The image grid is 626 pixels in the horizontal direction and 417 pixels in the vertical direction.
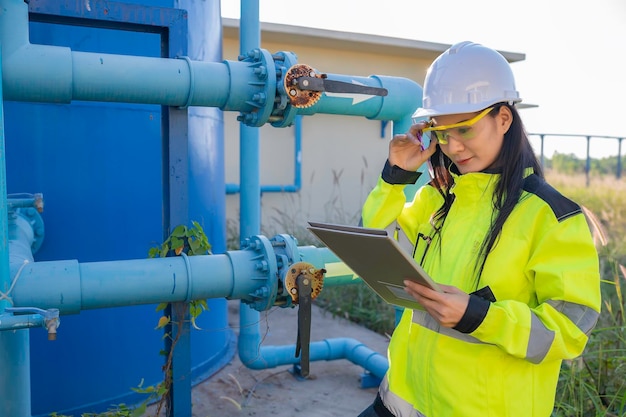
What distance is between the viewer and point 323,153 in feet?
23.7

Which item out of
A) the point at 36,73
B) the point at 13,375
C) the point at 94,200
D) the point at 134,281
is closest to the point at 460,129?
the point at 134,281

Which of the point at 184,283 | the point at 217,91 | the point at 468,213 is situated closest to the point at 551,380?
the point at 468,213

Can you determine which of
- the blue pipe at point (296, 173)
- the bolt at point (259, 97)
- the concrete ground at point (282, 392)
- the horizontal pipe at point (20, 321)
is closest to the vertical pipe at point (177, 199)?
the bolt at point (259, 97)

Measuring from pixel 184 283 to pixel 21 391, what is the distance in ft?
2.08

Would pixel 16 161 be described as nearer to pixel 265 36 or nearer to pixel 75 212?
pixel 75 212

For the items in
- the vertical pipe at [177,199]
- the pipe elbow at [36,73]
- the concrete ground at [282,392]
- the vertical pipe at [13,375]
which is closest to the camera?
the pipe elbow at [36,73]

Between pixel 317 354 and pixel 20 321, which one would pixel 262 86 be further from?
pixel 317 354

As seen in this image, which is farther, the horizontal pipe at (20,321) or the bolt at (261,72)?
the bolt at (261,72)

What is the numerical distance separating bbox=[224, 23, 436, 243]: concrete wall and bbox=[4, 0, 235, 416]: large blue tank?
139 inches

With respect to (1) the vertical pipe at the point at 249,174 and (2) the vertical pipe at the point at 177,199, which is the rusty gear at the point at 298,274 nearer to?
(2) the vertical pipe at the point at 177,199

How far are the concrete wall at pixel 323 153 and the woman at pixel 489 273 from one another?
4.97 meters

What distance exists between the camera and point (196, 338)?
3377mm

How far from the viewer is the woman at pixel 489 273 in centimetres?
133

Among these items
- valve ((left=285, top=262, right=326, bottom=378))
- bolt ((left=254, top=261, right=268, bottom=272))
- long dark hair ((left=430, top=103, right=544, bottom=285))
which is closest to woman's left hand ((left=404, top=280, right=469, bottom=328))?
long dark hair ((left=430, top=103, right=544, bottom=285))
